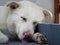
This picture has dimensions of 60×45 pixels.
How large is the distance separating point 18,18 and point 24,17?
0.19ft

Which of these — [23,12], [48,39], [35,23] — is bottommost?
[48,39]

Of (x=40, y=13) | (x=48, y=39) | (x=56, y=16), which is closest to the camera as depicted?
(x=48, y=39)

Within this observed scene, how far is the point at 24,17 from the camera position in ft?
4.86

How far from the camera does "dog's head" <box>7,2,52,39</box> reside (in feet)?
4.59

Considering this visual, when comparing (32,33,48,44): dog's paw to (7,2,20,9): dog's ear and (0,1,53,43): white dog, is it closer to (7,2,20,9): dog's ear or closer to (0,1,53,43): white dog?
(0,1,53,43): white dog

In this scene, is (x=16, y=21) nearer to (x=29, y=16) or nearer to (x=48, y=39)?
(x=29, y=16)

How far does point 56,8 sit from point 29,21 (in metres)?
0.93

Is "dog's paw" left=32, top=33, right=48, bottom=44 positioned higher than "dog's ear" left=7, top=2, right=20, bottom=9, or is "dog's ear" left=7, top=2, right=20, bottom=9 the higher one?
"dog's ear" left=7, top=2, right=20, bottom=9

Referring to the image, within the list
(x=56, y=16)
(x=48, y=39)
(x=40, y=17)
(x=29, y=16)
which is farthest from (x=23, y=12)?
(x=56, y=16)

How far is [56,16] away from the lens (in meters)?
2.28

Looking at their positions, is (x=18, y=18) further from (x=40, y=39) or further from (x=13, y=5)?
(x=40, y=39)

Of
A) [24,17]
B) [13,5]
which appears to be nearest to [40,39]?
[24,17]

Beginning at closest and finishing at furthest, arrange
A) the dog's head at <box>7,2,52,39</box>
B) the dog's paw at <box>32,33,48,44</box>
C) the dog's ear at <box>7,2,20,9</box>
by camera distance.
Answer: the dog's paw at <box>32,33,48,44</box> < the dog's head at <box>7,2,52,39</box> < the dog's ear at <box>7,2,20,9</box>

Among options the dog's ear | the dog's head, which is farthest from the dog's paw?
the dog's ear
